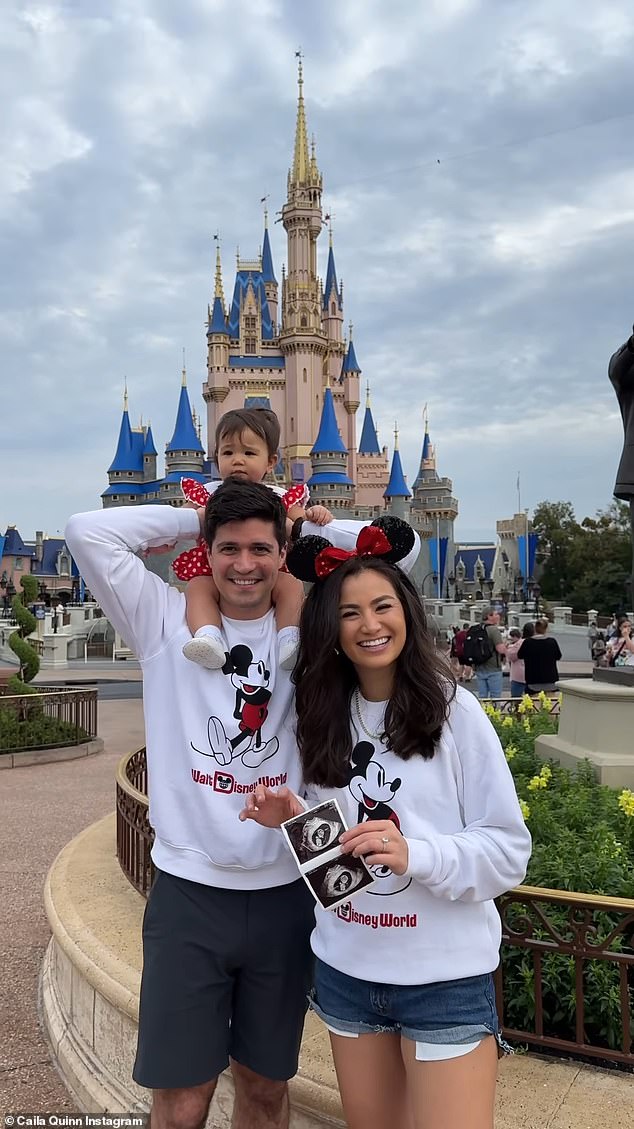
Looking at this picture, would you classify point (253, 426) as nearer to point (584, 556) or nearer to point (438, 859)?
point (438, 859)

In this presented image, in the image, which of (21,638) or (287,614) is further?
(21,638)

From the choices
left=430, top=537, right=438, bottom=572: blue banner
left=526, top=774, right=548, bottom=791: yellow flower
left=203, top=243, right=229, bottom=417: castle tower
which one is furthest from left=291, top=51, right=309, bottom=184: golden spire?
left=526, top=774, right=548, bottom=791: yellow flower

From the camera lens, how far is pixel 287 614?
2035 millimetres

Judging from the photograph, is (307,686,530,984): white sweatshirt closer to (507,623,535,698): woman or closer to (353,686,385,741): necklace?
(353,686,385,741): necklace

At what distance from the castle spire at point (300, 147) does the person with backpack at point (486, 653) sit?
183 ft

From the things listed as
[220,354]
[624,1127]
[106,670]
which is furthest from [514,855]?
[220,354]

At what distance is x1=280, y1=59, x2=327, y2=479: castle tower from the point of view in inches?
2201

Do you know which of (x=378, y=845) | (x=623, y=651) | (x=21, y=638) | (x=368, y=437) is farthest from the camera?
(x=368, y=437)

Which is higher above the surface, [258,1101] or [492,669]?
[492,669]

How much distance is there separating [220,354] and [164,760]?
190 ft

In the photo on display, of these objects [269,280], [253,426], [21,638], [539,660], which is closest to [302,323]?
[269,280]

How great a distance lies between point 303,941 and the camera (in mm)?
1918

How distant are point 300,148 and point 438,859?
6587cm

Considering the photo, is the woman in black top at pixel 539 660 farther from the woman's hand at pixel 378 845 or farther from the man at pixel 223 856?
the woman's hand at pixel 378 845
